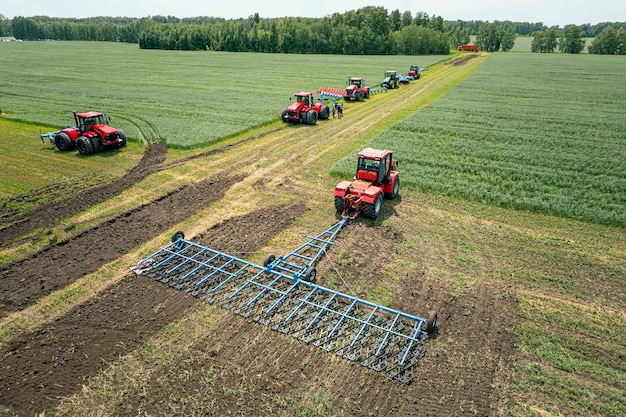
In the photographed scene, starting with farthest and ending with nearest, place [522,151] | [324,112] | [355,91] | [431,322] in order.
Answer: [355,91] → [324,112] → [522,151] → [431,322]

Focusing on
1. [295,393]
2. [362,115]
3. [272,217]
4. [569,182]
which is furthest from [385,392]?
[362,115]

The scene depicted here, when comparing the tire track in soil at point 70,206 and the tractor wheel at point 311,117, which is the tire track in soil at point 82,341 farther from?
the tractor wheel at point 311,117

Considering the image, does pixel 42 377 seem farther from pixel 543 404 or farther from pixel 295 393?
pixel 543 404

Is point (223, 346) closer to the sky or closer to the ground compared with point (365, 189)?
closer to the ground

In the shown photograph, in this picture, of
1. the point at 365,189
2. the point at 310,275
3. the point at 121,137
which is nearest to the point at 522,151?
the point at 365,189

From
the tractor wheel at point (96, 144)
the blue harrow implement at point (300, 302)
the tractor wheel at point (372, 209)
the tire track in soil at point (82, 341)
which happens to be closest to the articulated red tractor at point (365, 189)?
the tractor wheel at point (372, 209)

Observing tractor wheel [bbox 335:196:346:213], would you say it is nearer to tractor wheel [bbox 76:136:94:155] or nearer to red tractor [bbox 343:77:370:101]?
tractor wheel [bbox 76:136:94:155]

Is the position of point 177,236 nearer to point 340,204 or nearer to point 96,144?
point 340,204
